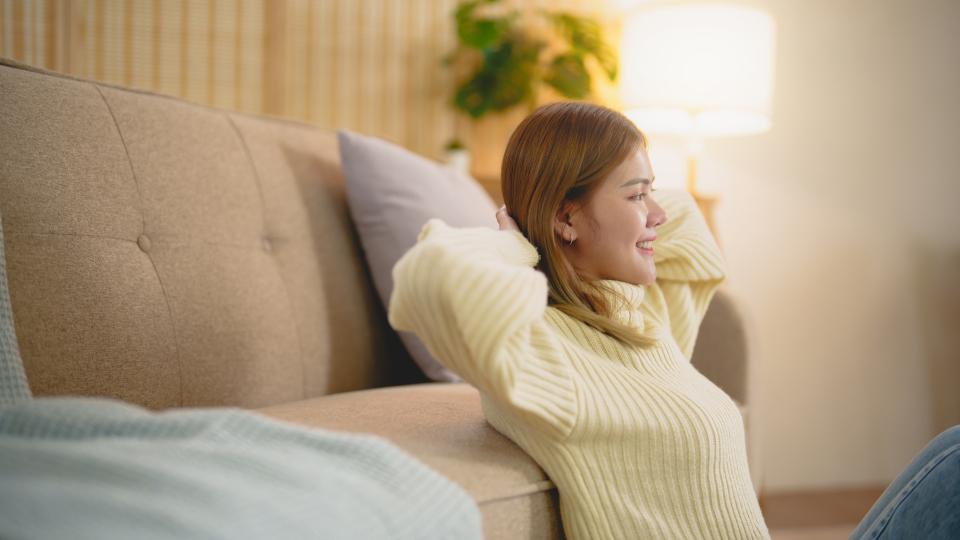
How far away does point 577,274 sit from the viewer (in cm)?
99

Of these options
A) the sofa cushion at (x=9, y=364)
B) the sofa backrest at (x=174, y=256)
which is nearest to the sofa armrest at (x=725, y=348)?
the sofa backrest at (x=174, y=256)

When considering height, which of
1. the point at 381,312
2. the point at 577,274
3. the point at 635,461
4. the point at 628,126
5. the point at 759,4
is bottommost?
the point at 381,312

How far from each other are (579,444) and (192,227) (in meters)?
0.65

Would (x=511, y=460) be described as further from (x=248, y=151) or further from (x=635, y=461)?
(x=248, y=151)

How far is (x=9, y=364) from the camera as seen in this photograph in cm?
83

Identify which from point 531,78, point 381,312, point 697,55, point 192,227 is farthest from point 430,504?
point 531,78

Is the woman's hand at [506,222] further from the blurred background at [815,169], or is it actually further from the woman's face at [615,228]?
the blurred background at [815,169]

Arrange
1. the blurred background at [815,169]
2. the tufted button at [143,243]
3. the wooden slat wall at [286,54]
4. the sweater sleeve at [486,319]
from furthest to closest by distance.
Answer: the blurred background at [815,169] → the wooden slat wall at [286,54] → the tufted button at [143,243] → the sweater sleeve at [486,319]

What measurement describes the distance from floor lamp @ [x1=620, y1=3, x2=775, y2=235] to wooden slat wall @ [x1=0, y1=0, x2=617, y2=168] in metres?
0.47

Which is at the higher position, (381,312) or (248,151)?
(248,151)

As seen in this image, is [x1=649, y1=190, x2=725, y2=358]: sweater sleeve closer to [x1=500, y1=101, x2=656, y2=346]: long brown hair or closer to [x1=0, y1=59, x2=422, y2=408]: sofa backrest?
[x1=500, y1=101, x2=656, y2=346]: long brown hair

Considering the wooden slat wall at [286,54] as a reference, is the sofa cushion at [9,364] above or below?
below

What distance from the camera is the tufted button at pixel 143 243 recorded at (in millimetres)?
1104

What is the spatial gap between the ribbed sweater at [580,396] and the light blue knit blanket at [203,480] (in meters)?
0.13
